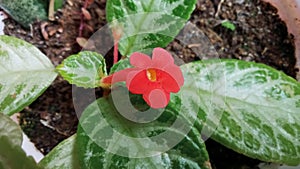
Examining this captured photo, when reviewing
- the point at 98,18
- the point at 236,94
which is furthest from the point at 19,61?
the point at 236,94

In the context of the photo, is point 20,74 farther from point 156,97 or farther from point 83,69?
point 156,97

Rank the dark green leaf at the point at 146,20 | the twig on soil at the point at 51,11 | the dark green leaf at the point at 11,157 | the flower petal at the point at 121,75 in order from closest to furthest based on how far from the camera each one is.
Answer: the dark green leaf at the point at 11,157
the flower petal at the point at 121,75
the dark green leaf at the point at 146,20
the twig on soil at the point at 51,11

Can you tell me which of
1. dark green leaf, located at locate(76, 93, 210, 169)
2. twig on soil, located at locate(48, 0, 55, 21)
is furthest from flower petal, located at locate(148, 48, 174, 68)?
twig on soil, located at locate(48, 0, 55, 21)

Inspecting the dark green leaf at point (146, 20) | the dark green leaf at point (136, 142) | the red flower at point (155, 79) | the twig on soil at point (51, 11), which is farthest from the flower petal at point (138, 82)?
the twig on soil at point (51, 11)

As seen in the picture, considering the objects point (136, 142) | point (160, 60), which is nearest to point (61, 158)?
point (136, 142)

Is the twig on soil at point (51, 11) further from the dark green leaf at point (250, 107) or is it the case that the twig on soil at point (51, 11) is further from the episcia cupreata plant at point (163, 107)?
the dark green leaf at point (250, 107)

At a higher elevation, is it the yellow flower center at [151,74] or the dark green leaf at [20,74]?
the yellow flower center at [151,74]

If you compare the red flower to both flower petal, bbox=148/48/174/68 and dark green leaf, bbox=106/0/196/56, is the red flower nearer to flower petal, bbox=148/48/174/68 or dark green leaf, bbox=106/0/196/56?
flower petal, bbox=148/48/174/68
